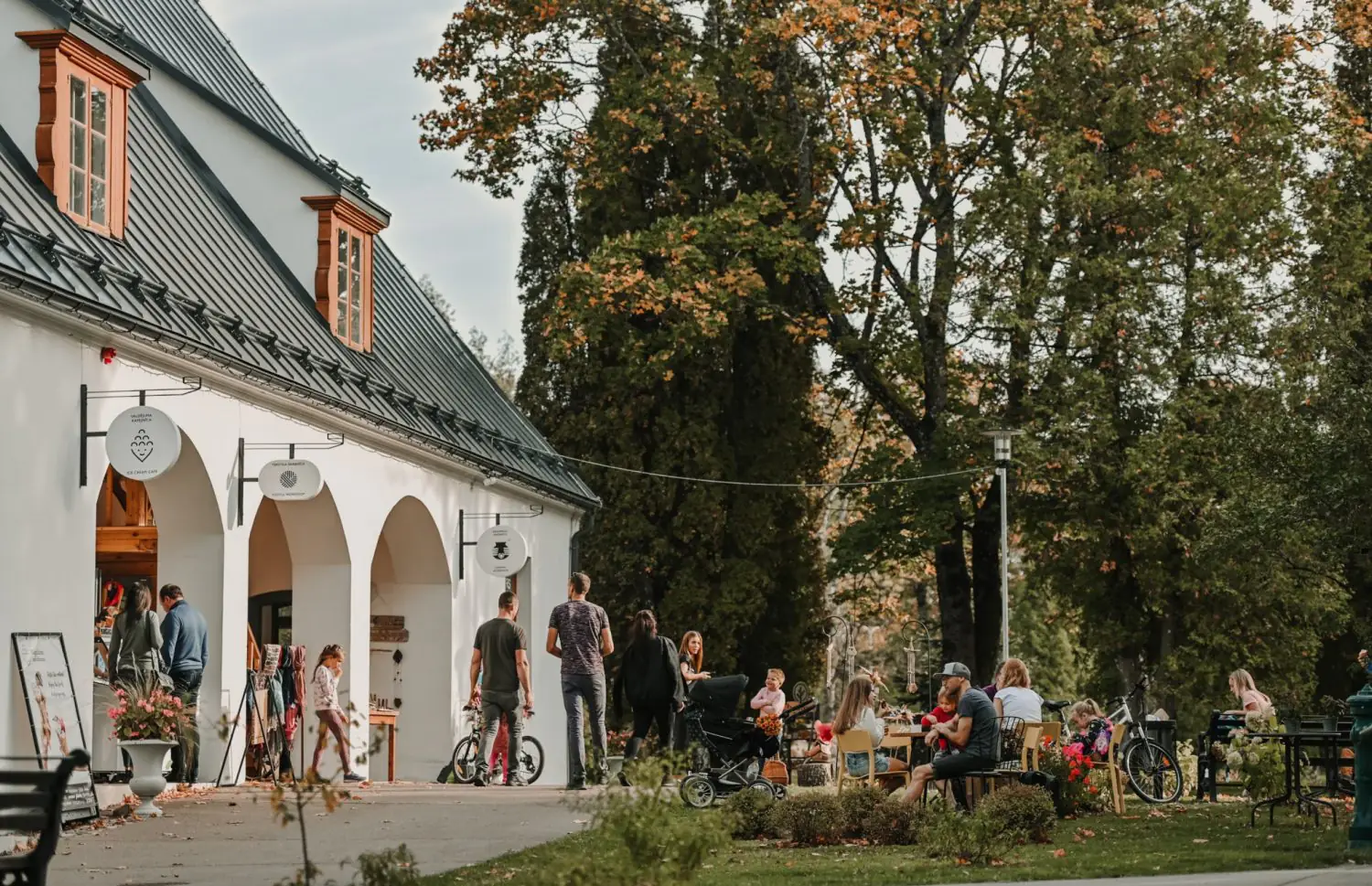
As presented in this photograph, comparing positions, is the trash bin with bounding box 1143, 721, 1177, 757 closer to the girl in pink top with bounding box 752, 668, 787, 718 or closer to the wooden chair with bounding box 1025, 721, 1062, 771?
the wooden chair with bounding box 1025, 721, 1062, 771

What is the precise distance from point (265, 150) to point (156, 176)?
2.88 meters

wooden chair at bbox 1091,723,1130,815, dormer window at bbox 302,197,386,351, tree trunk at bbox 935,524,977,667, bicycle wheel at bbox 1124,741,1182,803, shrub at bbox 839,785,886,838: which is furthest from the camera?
tree trunk at bbox 935,524,977,667

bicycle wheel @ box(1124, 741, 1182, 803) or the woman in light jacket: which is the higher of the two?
the woman in light jacket

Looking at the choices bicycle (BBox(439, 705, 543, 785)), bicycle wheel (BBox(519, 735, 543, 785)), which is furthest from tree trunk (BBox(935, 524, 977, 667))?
bicycle wheel (BBox(519, 735, 543, 785))

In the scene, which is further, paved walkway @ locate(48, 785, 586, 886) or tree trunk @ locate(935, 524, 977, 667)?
tree trunk @ locate(935, 524, 977, 667)

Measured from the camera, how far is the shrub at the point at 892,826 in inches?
564

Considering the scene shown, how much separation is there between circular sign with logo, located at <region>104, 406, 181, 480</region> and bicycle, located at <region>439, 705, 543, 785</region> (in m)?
6.56

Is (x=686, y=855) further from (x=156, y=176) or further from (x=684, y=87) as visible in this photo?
(x=684, y=87)

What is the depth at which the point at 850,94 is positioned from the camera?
30.7 metres

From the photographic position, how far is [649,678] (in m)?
19.0

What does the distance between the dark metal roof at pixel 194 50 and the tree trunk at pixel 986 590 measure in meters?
13.5

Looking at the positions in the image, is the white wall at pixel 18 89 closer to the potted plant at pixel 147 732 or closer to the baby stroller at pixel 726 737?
the potted plant at pixel 147 732

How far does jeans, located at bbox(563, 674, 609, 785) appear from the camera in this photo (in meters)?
18.5

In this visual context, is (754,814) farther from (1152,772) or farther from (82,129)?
(82,129)
